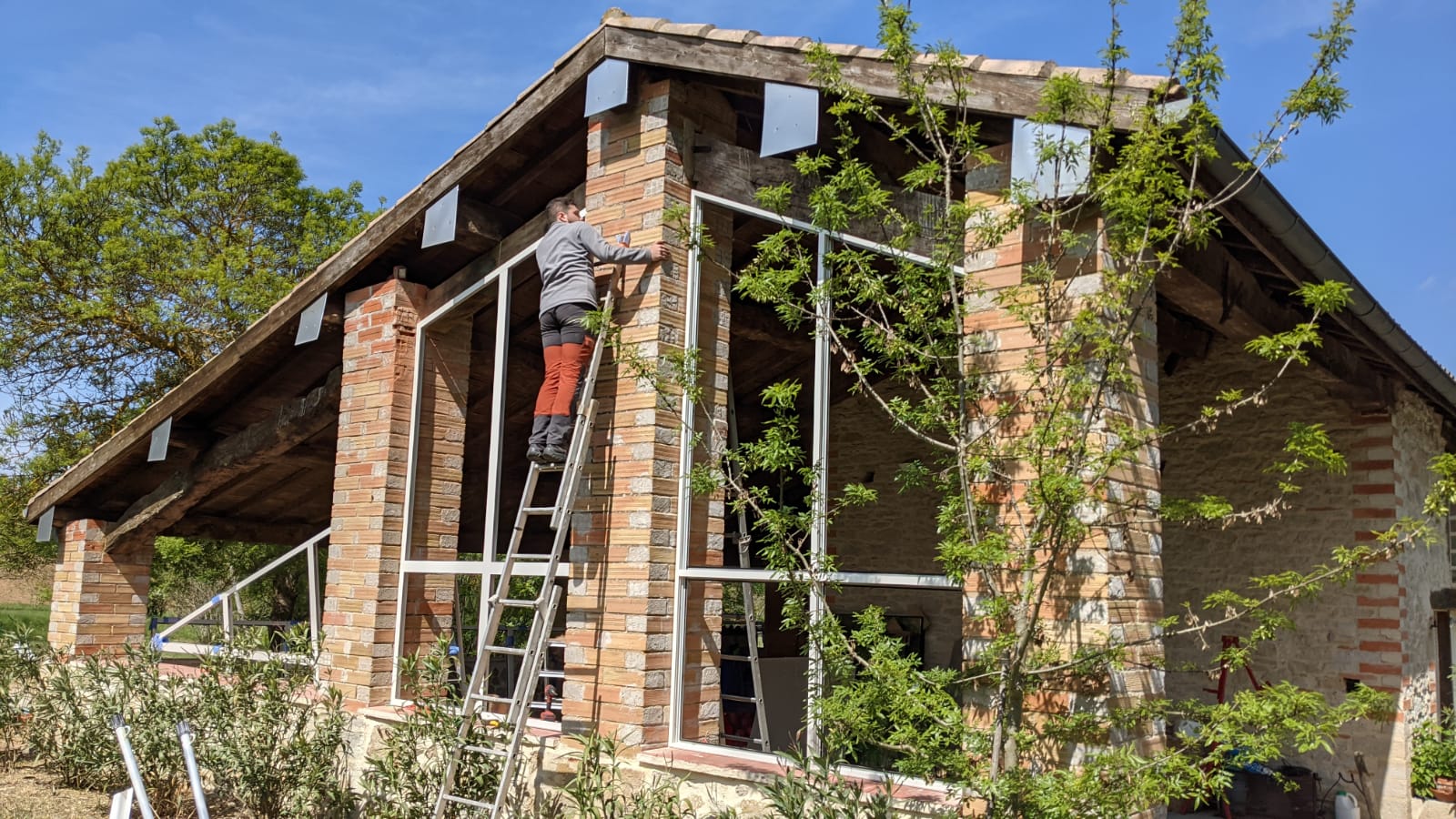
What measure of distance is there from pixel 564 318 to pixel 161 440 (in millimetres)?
5337

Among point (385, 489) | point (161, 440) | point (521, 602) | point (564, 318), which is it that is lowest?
point (521, 602)

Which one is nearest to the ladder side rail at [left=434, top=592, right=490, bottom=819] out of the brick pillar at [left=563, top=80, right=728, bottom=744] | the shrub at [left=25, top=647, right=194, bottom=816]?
Answer: the brick pillar at [left=563, top=80, right=728, bottom=744]

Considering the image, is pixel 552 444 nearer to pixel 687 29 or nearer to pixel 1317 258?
pixel 687 29

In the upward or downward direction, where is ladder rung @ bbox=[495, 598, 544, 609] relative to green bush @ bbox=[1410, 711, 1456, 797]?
upward

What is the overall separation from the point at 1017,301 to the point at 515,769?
340cm

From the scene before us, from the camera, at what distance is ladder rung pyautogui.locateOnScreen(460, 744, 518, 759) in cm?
516

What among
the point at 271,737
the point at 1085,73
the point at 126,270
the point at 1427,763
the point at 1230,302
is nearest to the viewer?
the point at 1085,73

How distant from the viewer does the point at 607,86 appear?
230 inches

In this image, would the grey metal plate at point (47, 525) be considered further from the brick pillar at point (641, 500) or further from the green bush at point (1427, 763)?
the green bush at point (1427, 763)

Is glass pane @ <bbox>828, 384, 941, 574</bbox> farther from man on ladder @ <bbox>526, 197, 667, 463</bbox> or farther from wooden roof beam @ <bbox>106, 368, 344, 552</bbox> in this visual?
man on ladder @ <bbox>526, 197, 667, 463</bbox>

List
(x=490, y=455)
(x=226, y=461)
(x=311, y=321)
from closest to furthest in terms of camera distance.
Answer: (x=490, y=455) < (x=311, y=321) < (x=226, y=461)

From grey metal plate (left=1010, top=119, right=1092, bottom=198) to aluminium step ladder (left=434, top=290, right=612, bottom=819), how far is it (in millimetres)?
2116

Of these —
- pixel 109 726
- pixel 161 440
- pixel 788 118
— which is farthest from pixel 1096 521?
pixel 161 440

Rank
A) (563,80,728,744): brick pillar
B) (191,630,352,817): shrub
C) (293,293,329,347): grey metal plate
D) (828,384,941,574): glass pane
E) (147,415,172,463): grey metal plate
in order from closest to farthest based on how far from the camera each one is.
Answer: (563,80,728,744): brick pillar
(191,630,352,817): shrub
(293,293,329,347): grey metal plate
(147,415,172,463): grey metal plate
(828,384,941,574): glass pane
